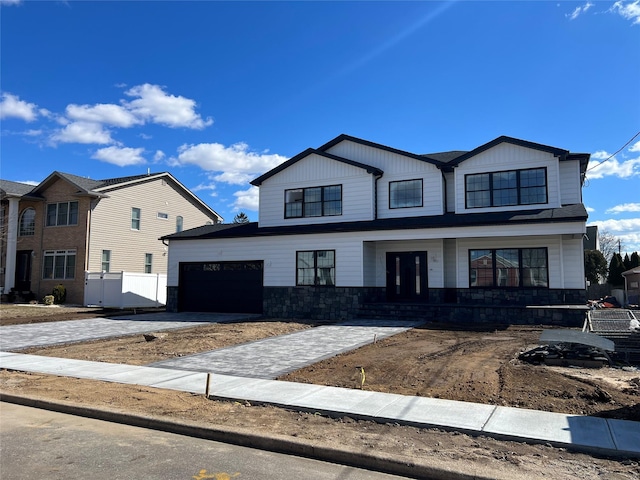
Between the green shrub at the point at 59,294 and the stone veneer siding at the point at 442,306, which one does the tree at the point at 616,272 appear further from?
the green shrub at the point at 59,294

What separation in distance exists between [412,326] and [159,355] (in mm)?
8541

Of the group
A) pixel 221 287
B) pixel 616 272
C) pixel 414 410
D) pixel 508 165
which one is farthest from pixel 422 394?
pixel 616 272

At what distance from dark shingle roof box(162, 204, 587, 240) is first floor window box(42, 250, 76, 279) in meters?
8.88

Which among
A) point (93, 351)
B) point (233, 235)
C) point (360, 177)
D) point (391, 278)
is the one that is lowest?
point (93, 351)

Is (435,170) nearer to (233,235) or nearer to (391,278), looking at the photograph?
(391,278)

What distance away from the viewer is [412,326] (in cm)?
1578

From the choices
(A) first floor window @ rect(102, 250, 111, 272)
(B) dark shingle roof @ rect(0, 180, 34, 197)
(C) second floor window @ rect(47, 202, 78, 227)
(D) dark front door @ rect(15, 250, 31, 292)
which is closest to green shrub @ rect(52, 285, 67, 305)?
(A) first floor window @ rect(102, 250, 111, 272)

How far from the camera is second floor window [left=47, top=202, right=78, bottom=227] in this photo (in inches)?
1112

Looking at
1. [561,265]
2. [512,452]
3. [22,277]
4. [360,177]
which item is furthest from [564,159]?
[22,277]

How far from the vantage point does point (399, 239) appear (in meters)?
18.5

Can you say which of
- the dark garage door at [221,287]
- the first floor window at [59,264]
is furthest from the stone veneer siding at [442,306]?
the first floor window at [59,264]

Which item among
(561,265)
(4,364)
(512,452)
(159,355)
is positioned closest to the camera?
(512,452)

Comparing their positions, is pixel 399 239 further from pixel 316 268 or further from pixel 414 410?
pixel 414 410

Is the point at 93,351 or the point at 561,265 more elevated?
the point at 561,265
